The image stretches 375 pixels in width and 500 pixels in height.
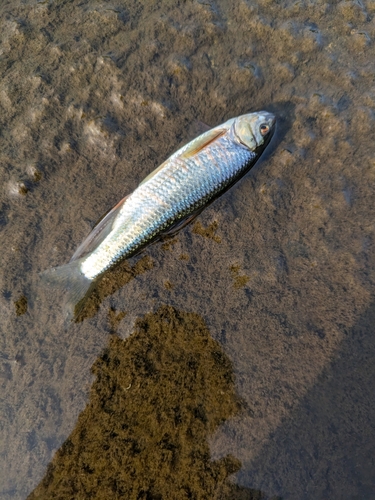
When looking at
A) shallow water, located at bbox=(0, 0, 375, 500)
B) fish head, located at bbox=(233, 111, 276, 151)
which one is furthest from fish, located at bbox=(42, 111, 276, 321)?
shallow water, located at bbox=(0, 0, 375, 500)

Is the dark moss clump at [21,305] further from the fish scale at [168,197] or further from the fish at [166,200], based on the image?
the fish scale at [168,197]

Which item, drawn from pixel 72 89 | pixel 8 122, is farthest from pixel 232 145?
pixel 8 122

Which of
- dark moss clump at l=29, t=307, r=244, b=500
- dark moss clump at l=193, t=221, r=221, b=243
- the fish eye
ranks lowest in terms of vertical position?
dark moss clump at l=29, t=307, r=244, b=500

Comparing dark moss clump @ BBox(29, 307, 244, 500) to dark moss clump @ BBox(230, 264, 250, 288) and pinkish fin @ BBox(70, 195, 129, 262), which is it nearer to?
dark moss clump @ BBox(230, 264, 250, 288)

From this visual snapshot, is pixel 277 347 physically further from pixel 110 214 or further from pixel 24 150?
pixel 24 150

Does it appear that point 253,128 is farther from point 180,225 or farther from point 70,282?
point 70,282

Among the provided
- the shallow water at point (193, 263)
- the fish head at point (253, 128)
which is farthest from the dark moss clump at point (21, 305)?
the fish head at point (253, 128)
